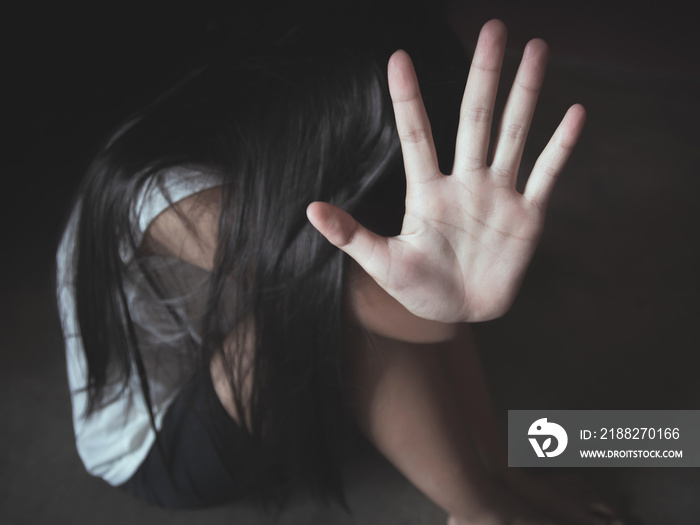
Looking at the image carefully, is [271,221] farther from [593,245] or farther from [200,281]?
[593,245]

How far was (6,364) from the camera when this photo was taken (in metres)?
0.59

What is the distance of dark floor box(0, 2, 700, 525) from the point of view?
508mm

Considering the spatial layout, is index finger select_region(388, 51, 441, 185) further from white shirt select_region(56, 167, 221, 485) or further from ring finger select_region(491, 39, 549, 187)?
white shirt select_region(56, 167, 221, 485)

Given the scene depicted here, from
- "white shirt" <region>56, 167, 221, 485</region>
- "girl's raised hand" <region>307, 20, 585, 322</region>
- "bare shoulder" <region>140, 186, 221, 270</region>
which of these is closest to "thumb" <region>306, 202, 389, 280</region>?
"girl's raised hand" <region>307, 20, 585, 322</region>

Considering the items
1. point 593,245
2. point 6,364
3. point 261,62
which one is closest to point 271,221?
point 261,62

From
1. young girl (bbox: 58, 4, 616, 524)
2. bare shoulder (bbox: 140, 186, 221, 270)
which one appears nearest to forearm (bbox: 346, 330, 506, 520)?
young girl (bbox: 58, 4, 616, 524)

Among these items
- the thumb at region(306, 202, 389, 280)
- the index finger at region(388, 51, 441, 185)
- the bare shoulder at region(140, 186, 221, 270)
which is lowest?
the thumb at region(306, 202, 389, 280)

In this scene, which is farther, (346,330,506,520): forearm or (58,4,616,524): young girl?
(346,330,506,520): forearm

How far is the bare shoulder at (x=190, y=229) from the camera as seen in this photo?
333mm

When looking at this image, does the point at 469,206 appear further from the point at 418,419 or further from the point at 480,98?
the point at 418,419

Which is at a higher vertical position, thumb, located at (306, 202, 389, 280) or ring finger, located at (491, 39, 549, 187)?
ring finger, located at (491, 39, 549, 187)

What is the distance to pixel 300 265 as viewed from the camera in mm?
350

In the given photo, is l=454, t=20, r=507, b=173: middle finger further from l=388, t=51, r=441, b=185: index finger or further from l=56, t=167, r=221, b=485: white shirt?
l=56, t=167, r=221, b=485: white shirt

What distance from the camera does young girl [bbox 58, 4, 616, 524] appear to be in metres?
0.29
